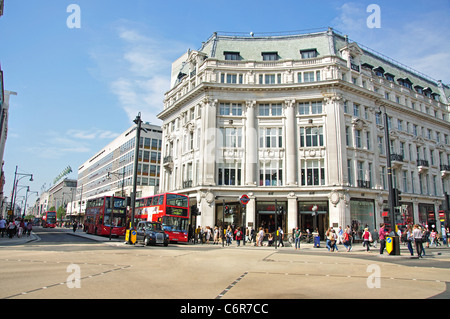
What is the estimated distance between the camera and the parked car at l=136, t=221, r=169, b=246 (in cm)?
2311

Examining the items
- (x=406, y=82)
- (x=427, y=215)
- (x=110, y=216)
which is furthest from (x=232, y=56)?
(x=427, y=215)

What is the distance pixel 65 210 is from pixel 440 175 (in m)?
111

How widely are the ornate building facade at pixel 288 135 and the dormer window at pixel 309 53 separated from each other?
4.9 inches

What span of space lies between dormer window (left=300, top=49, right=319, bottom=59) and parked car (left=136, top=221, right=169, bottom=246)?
2773 centimetres

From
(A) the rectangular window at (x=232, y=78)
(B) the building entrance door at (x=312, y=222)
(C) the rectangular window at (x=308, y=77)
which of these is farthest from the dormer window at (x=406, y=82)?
(B) the building entrance door at (x=312, y=222)

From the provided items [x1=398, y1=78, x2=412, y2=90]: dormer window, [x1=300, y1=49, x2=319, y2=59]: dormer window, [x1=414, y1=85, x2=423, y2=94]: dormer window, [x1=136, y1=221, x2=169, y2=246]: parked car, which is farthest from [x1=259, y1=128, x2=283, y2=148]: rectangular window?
[x1=414, y1=85, x2=423, y2=94]: dormer window

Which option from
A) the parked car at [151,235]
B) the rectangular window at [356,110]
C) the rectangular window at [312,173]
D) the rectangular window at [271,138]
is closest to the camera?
the parked car at [151,235]

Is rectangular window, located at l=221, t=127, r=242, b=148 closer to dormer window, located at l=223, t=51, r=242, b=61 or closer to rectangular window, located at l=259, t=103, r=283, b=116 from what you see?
rectangular window, located at l=259, t=103, r=283, b=116

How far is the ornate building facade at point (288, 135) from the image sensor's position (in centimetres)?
3594

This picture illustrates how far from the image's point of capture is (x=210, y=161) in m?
37.2

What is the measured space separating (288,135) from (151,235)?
20454mm

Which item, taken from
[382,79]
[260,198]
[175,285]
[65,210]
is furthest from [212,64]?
[65,210]

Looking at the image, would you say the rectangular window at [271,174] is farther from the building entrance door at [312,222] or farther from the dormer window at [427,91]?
the dormer window at [427,91]
